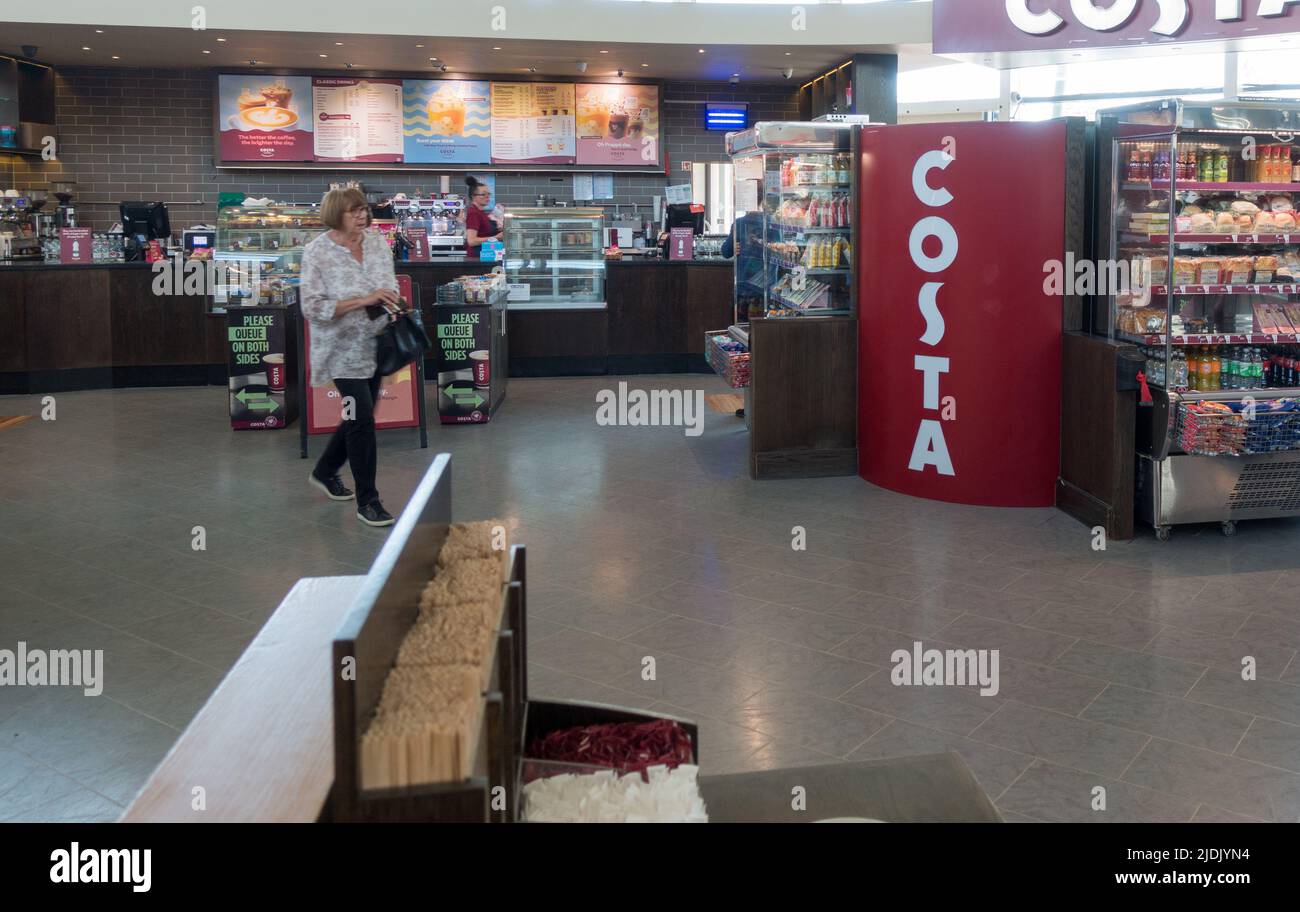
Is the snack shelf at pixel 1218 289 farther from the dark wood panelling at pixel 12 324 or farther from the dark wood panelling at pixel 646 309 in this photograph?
the dark wood panelling at pixel 12 324

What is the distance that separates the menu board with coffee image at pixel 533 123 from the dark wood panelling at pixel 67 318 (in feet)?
16.0

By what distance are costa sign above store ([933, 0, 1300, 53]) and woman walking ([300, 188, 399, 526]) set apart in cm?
419

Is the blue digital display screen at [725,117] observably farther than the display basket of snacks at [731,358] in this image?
Yes

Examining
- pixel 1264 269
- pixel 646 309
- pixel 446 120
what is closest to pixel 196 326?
pixel 646 309

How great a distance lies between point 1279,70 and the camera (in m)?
13.0

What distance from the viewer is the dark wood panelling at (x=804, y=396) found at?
738 centimetres

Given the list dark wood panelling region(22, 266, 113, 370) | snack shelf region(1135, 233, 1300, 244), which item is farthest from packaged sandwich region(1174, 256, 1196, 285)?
dark wood panelling region(22, 266, 113, 370)

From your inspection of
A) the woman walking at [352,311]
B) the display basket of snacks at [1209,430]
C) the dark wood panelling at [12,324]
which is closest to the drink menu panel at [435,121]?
the dark wood panelling at [12,324]

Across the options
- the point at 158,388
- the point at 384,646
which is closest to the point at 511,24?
the point at 158,388

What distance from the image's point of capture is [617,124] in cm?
1438

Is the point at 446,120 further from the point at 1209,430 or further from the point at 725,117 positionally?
the point at 1209,430

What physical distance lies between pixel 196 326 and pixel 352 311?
5639mm

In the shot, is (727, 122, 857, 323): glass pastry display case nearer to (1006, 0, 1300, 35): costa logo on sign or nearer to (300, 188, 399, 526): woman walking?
(1006, 0, 1300, 35): costa logo on sign
